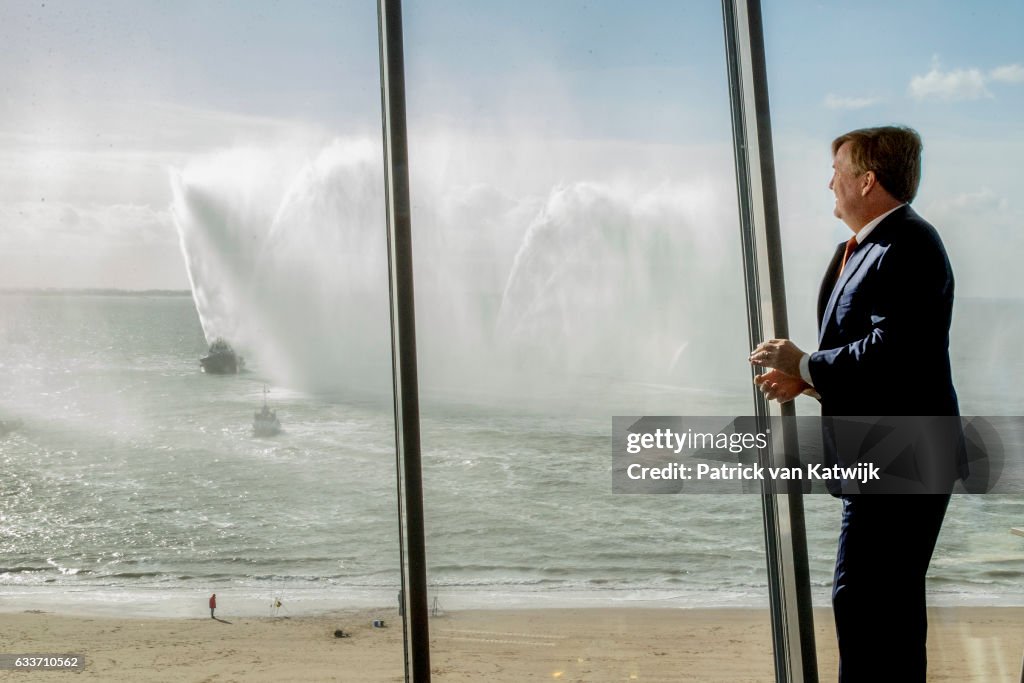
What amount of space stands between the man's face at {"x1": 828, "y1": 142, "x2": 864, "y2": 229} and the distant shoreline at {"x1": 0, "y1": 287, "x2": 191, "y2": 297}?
1.62 metres

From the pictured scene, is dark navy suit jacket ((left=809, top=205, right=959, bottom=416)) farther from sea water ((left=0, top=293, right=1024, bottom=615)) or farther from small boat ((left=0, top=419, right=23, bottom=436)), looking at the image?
small boat ((left=0, top=419, right=23, bottom=436))

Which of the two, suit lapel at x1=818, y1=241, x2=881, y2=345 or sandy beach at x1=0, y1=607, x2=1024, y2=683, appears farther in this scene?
sandy beach at x1=0, y1=607, x2=1024, y2=683

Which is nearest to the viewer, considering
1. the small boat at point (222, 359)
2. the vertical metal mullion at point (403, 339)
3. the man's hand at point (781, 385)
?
the man's hand at point (781, 385)

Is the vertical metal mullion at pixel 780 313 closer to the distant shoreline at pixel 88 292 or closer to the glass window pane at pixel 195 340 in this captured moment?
the glass window pane at pixel 195 340

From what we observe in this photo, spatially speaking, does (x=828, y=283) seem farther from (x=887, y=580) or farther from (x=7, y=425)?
(x=7, y=425)

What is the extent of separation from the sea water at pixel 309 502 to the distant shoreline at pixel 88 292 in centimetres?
1

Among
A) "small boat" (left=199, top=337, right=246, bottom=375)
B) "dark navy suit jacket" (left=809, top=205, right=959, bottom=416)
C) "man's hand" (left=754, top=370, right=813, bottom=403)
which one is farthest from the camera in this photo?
"small boat" (left=199, top=337, right=246, bottom=375)

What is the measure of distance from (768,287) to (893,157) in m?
0.53

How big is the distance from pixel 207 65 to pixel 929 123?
1942 mm

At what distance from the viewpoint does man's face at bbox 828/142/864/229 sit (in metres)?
1.80

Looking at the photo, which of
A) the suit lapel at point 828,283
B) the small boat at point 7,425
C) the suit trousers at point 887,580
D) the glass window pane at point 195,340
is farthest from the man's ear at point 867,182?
the small boat at point 7,425

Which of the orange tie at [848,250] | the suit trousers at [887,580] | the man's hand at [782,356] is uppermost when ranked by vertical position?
the orange tie at [848,250]

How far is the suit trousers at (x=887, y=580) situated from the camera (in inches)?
64.3

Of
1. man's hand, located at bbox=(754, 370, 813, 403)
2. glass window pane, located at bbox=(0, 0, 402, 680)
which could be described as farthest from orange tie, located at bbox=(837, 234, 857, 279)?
glass window pane, located at bbox=(0, 0, 402, 680)
